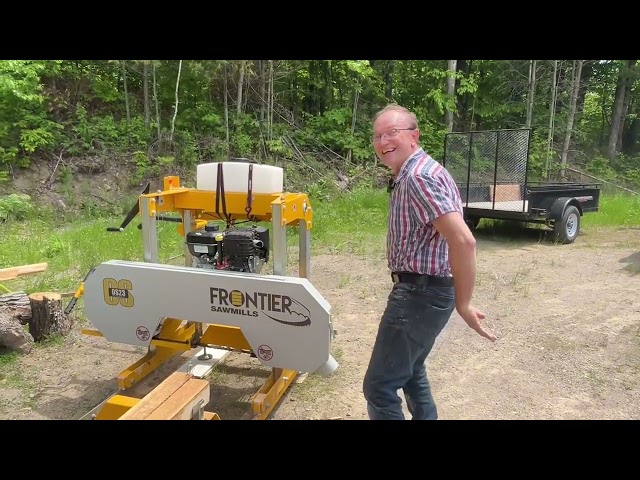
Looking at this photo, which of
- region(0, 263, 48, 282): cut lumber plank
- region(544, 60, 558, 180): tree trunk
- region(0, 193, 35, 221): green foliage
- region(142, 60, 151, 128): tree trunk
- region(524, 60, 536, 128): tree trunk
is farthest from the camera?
region(524, 60, 536, 128): tree trunk

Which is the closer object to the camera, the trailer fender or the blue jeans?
the blue jeans

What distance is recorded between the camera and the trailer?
870 centimetres

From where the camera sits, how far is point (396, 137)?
2443mm

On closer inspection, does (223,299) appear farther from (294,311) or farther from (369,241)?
(369,241)

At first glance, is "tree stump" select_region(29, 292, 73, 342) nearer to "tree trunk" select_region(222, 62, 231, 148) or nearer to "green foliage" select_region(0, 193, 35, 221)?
"green foliage" select_region(0, 193, 35, 221)

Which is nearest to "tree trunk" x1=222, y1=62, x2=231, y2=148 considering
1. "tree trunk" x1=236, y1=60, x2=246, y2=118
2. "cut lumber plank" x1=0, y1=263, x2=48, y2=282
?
"tree trunk" x1=236, y1=60, x2=246, y2=118

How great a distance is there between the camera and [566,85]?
18531 millimetres

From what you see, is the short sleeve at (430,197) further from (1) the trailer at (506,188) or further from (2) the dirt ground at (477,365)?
(1) the trailer at (506,188)

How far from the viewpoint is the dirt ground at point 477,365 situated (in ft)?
11.6

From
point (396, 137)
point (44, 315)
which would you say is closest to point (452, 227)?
point (396, 137)

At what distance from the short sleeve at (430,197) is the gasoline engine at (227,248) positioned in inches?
57.2

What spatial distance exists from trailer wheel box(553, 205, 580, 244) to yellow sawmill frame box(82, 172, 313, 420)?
653 cm

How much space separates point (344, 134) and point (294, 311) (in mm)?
13255

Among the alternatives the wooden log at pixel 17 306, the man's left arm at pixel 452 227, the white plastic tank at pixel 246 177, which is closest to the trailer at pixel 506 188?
the white plastic tank at pixel 246 177
